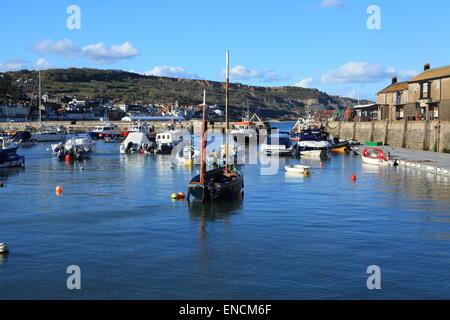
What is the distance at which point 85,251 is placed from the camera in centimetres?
2245

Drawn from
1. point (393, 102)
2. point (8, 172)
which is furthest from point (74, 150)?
point (393, 102)

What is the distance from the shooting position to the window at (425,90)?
77375mm

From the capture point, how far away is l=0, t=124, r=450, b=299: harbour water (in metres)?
18.0

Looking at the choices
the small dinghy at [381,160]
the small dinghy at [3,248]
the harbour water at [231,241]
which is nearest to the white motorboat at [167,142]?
the small dinghy at [381,160]

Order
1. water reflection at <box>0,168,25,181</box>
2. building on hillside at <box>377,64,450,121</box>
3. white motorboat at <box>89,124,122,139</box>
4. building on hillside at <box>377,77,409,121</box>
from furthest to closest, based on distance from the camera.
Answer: white motorboat at <box>89,124,122,139</box>, building on hillside at <box>377,77,409,121</box>, building on hillside at <box>377,64,450,121</box>, water reflection at <box>0,168,25,181</box>

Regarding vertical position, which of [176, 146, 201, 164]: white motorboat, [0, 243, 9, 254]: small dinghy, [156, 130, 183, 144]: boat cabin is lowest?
[0, 243, 9, 254]: small dinghy

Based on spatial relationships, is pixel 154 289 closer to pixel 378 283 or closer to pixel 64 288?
pixel 64 288

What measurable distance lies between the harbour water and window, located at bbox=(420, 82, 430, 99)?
123 ft

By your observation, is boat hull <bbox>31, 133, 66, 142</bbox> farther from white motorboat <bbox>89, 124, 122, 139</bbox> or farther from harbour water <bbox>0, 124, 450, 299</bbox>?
harbour water <bbox>0, 124, 450, 299</bbox>

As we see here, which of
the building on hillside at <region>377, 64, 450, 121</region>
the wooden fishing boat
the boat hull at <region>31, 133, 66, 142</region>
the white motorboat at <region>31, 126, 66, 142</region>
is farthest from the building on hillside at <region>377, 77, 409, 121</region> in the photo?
the boat hull at <region>31, 133, 66, 142</region>

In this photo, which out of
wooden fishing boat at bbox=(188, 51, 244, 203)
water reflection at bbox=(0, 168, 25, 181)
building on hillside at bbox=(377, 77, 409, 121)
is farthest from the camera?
building on hillside at bbox=(377, 77, 409, 121)

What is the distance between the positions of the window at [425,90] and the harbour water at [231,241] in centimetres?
3744

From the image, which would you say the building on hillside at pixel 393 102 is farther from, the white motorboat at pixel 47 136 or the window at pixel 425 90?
the white motorboat at pixel 47 136
